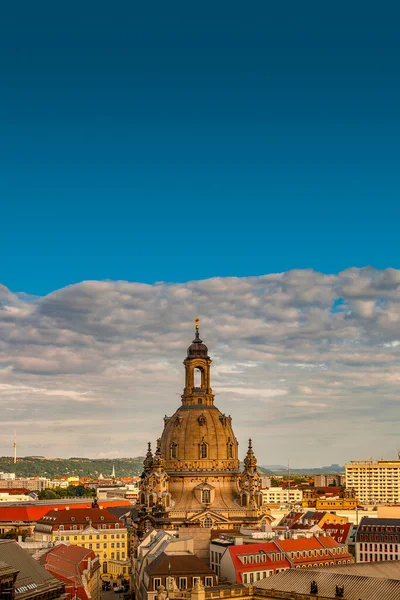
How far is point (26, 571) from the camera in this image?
317 ft

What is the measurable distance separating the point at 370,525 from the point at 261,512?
813 inches

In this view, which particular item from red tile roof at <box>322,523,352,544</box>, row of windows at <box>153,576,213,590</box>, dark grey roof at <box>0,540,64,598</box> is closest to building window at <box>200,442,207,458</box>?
red tile roof at <box>322,523,352,544</box>

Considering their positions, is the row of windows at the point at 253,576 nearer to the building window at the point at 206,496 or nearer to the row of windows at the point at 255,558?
the row of windows at the point at 255,558

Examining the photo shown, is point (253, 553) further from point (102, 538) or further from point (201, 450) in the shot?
point (102, 538)

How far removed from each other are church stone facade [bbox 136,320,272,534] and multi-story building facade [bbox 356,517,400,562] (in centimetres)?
1706

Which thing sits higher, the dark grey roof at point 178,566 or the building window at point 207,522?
the building window at point 207,522

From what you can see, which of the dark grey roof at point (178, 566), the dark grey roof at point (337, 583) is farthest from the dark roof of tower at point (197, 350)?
the dark grey roof at point (337, 583)

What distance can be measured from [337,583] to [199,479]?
89.0m

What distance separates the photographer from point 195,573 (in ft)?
401

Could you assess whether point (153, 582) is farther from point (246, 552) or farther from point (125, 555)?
point (125, 555)

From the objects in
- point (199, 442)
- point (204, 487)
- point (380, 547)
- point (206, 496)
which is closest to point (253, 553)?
point (204, 487)

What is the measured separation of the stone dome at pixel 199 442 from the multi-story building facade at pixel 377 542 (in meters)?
25.9

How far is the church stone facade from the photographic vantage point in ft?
589

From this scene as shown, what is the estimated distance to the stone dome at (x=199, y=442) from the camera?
602 ft
